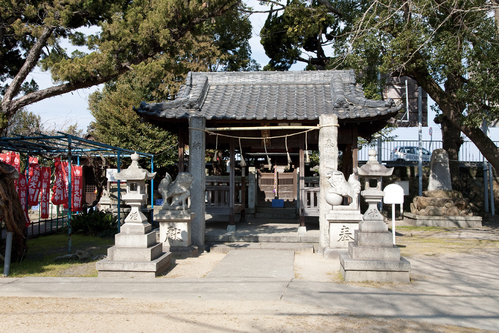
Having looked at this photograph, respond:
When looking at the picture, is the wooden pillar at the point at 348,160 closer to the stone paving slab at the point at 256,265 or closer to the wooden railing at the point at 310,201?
the wooden railing at the point at 310,201

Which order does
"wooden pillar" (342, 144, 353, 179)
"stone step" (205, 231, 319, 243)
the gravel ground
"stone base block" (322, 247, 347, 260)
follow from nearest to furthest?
the gravel ground < "stone base block" (322, 247, 347, 260) < "stone step" (205, 231, 319, 243) < "wooden pillar" (342, 144, 353, 179)

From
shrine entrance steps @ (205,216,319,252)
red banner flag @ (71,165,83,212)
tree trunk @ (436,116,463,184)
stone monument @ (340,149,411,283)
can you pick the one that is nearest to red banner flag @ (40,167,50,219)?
red banner flag @ (71,165,83,212)

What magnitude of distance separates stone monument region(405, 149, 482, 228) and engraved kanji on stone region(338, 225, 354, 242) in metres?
9.40

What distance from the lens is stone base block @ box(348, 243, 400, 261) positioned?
21.9 feet

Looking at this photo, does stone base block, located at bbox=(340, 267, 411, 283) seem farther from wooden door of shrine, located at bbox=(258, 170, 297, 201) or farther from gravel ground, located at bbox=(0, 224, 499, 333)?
wooden door of shrine, located at bbox=(258, 170, 297, 201)

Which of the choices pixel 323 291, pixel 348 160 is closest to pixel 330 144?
pixel 348 160

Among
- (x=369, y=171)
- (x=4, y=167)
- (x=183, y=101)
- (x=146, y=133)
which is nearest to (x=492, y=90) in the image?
(x=369, y=171)

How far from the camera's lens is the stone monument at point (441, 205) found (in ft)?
52.9

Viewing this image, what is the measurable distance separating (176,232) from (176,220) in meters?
0.32

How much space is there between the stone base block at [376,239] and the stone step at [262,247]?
304cm

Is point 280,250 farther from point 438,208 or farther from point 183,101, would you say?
point 438,208

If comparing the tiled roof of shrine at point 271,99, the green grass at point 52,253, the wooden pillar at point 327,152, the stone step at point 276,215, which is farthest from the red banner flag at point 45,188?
the wooden pillar at point 327,152

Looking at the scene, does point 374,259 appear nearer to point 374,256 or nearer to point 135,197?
point 374,256

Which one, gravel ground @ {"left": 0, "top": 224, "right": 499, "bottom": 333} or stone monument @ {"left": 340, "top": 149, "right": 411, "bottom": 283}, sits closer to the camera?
gravel ground @ {"left": 0, "top": 224, "right": 499, "bottom": 333}
